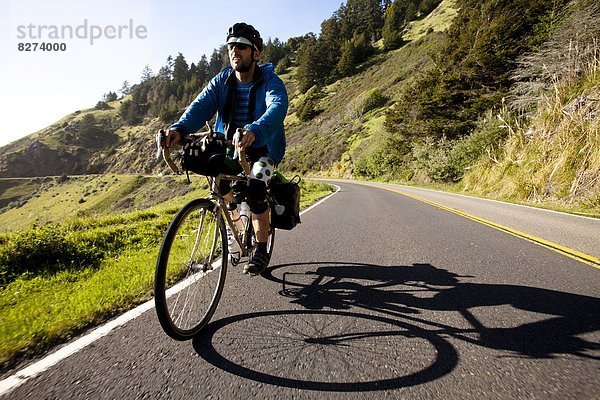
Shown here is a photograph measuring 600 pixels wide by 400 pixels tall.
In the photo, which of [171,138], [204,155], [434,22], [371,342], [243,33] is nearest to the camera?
[371,342]

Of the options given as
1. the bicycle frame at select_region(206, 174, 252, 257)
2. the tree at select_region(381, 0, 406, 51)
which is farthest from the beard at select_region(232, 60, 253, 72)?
the tree at select_region(381, 0, 406, 51)

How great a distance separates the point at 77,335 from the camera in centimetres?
201

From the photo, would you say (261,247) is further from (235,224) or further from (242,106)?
(242,106)

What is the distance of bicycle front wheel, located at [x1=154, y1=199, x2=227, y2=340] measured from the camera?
214cm

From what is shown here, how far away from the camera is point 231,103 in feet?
9.68

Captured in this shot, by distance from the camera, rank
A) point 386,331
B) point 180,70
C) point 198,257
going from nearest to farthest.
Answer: point 386,331 < point 198,257 < point 180,70

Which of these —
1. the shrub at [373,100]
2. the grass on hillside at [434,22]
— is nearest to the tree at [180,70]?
the grass on hillside at [434,22]

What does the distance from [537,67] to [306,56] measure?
75.5 meters

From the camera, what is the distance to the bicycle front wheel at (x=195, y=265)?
214 cm

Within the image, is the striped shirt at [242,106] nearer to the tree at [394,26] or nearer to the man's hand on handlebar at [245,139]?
the man's hand on handlebar at [245,139]

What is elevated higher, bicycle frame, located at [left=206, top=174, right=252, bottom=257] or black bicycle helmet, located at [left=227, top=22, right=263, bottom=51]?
black bicycle helmet, located at [left=227, top=22, right=263, bottom=51]

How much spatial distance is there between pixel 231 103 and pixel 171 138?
83cm

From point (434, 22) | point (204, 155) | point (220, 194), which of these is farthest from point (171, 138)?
point (434, 22)

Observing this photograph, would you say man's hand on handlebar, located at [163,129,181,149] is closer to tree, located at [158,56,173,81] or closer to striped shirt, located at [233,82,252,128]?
striped shirt, located at [233,82,252,128]
